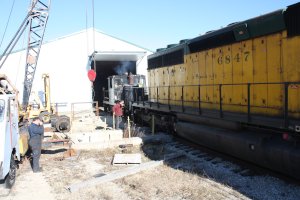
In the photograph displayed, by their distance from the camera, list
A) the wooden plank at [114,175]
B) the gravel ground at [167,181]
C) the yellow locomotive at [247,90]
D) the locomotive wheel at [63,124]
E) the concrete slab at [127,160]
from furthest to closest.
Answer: the locomotive wheel at [63,124]
the concrete slab at [127,160]
the wooden plank at [114,175]
the yellow locomotive at [247,90]
the gravel ground at [167,181]

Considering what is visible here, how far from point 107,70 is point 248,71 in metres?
29.7

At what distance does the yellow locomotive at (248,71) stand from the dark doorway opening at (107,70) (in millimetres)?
19356

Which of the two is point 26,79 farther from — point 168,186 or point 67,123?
point 168,186

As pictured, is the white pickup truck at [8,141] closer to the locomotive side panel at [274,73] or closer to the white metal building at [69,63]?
the locomotive side panel at [274,73]

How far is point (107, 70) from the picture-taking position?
123 ft

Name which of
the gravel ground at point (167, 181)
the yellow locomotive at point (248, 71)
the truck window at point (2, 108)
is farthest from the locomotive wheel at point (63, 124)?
the truck window at point (2, 108)

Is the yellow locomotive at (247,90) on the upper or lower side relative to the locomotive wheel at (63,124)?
upper

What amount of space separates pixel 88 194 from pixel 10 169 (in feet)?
7.00

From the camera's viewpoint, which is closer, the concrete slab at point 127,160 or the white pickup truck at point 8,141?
the white pickup truck at point 8,141

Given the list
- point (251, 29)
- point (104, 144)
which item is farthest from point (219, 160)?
point (104, 144)

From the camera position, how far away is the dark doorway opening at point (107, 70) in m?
32.6

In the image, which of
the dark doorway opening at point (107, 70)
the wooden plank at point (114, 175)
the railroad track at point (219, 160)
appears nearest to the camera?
the wooden plank at point (114, 175)

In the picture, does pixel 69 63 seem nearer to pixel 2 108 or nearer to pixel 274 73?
pixel 2 108

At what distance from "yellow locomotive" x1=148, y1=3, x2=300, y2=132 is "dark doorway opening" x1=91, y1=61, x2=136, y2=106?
19356mm
